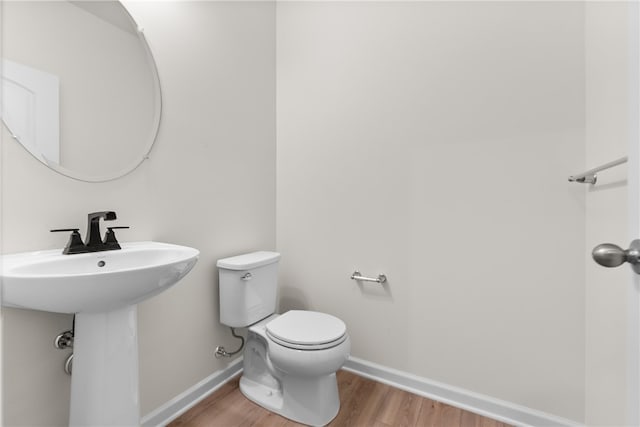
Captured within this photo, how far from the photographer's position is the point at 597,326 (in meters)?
1.15

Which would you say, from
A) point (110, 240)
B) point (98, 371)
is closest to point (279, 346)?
point (98, 371)

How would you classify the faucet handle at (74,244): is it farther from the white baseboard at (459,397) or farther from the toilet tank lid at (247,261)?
the white baseboard at (459,397)

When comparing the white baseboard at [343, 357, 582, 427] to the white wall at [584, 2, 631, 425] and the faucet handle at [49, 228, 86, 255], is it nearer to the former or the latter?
the white wall at [584, 2, 631, 425]

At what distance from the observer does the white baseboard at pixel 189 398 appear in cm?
132

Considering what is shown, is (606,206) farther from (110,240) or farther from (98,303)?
(110,240)

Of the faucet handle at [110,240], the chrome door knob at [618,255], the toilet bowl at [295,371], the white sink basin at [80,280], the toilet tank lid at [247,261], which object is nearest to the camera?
the chrome door knob at [618,255]

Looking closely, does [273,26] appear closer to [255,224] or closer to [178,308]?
[255,224]

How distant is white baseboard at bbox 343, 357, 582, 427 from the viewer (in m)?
1.36

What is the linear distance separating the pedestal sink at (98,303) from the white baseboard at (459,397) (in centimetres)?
119

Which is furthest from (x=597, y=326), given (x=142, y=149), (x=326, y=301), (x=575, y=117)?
(x=142, y=149)

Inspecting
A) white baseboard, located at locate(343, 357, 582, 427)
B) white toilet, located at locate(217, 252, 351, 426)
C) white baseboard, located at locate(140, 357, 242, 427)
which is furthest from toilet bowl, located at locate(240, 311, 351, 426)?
white baseboard, located at locate(343, 357, 582, 427)

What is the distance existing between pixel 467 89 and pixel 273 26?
1326 mm

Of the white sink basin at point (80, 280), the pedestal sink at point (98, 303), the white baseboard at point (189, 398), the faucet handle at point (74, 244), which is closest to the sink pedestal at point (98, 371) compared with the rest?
the pedestal sink at point (98, 303)

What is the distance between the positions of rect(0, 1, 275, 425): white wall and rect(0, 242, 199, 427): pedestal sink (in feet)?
0.53
